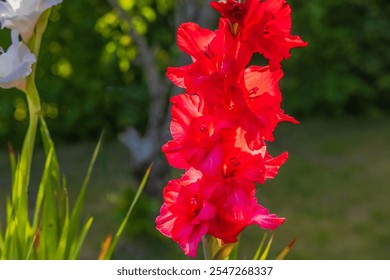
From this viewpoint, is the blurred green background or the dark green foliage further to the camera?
the dark green foliage

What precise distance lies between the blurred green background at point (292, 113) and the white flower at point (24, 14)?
2.06 meters

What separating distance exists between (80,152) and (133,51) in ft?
4.82

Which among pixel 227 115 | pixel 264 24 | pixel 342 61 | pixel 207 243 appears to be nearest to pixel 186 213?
pixel 207 243

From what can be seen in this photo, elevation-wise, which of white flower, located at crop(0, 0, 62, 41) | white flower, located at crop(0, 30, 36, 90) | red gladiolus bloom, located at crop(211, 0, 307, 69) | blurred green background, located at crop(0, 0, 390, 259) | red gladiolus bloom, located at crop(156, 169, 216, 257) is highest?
red gladiolus bloom, located at crop(211, 0, 307, 69)

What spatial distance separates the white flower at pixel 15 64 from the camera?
4.42 ft

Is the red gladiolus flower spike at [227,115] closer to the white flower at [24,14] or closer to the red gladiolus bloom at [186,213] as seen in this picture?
the red gladiolus bloom at [186,213]

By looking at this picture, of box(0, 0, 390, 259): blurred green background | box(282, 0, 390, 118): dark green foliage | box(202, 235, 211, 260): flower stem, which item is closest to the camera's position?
box(202, 235, 211, 260): flower stem

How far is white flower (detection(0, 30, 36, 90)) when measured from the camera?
135 cm

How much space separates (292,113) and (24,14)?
4673 millimetres

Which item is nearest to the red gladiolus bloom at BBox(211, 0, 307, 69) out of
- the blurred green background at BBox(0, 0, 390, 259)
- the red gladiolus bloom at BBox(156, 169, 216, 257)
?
the red gladiolus bloom at BBox(156, 169, 216, 257)

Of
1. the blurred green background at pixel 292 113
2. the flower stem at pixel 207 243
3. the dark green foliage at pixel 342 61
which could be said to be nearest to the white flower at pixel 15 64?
the flower stem at pixel 207 243

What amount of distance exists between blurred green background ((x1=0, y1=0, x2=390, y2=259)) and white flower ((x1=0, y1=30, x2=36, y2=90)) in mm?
2055

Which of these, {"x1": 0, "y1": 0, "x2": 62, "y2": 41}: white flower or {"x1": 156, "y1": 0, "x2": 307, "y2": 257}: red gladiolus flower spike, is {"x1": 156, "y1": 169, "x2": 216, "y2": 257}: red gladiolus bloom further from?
{"x1": 0, "y1": 0, "x2": 62, "y2": 41}: white flower
